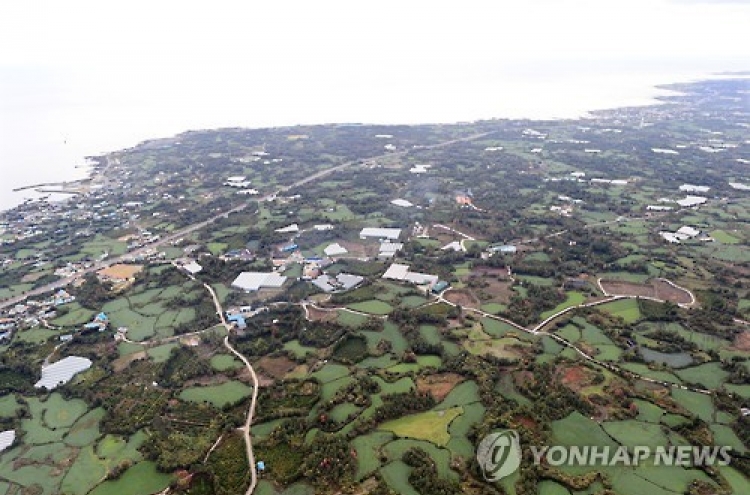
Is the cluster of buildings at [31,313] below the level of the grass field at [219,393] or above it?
above

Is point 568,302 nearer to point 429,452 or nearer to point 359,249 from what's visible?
point 429,452

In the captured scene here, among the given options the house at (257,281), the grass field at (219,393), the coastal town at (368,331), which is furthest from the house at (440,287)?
the grass field at (219,393)

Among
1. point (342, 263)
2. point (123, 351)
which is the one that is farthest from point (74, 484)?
point (342, 263)

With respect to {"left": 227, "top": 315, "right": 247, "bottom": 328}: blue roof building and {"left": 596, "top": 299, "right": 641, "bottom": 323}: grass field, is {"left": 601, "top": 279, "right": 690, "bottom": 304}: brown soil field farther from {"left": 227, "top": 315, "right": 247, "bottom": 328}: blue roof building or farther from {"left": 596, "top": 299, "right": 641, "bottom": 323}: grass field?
{"left": 227, "top": 315, "right": 247, "bottom": 328}: blue roof building

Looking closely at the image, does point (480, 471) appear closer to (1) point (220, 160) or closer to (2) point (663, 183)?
(2) point (663, 183)

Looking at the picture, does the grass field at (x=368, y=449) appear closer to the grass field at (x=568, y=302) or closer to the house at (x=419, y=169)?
the grass field at (x=568, y=302)

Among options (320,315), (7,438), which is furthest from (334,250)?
(7,438)

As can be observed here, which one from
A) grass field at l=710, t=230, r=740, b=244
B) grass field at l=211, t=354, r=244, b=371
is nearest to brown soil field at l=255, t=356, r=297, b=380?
grass field at l=211, t=354, r=244, b=371
